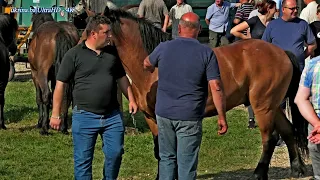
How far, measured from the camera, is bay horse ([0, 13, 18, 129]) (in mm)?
11656

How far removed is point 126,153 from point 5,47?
10.5 ft

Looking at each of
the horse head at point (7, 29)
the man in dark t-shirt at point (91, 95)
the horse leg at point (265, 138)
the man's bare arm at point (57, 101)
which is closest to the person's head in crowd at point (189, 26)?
the man in dark t-shirt at point (91, 95)

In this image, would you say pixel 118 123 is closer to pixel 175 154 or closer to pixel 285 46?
pixel 175 154

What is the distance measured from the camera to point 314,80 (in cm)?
545

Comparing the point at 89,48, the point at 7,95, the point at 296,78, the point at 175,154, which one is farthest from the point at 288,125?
the point at 7,95

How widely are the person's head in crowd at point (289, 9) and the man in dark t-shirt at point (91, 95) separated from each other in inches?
136

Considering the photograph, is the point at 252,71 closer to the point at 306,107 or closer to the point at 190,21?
the point at 190,21

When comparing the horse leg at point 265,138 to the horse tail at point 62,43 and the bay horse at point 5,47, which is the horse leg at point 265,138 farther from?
the bay horse at point 5,47

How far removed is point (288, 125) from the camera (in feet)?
29.6

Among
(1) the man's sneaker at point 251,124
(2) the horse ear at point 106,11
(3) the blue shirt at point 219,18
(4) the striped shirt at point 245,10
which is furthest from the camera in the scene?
(3) the blue shirt at point 219,18

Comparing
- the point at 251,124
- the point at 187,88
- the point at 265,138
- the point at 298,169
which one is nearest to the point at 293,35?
the point at 265,138

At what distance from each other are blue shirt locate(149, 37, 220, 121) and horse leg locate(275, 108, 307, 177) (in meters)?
2.83

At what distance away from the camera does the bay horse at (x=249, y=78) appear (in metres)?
8.15

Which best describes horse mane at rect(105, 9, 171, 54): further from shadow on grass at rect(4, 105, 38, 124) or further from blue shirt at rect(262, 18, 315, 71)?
shadow on grass at rect(4, 105, 38, 124)
